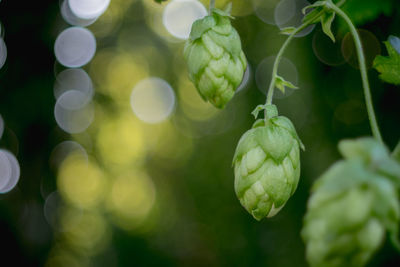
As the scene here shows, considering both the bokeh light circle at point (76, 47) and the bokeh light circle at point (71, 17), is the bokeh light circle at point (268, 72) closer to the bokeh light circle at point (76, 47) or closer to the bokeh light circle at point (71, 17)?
the bokeh light circle at point (71, 17)

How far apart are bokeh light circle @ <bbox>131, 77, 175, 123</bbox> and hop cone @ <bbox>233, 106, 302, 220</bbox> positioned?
10515 millimetres

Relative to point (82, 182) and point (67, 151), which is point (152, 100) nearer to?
→ point (82, 182)

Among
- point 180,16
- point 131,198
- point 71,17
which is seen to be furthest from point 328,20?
point 131,198

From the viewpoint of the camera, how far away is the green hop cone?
145 centimetres

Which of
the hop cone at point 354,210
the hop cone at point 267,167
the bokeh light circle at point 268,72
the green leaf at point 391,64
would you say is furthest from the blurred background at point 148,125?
the hop cone at point 354,210

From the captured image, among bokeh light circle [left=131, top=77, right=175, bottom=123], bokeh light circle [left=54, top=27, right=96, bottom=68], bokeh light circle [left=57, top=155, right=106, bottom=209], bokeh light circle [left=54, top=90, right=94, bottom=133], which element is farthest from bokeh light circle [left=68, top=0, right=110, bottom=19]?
bokeh light circle [left=57, top=155, right=106, bottom=209]

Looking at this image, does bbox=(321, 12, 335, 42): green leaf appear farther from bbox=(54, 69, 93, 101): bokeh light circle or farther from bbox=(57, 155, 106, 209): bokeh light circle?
bbox=(57, 155, 106, 209): bokeh light circle

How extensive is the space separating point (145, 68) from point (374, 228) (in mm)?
10883

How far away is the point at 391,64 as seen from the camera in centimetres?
141

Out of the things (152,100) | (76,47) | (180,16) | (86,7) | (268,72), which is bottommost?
(152,100)

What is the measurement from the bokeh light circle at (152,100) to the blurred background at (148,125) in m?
0.05

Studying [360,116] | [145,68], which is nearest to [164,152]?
[145,68]

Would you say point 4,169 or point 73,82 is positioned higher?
point 73,82

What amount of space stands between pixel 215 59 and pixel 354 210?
34.2 inches
